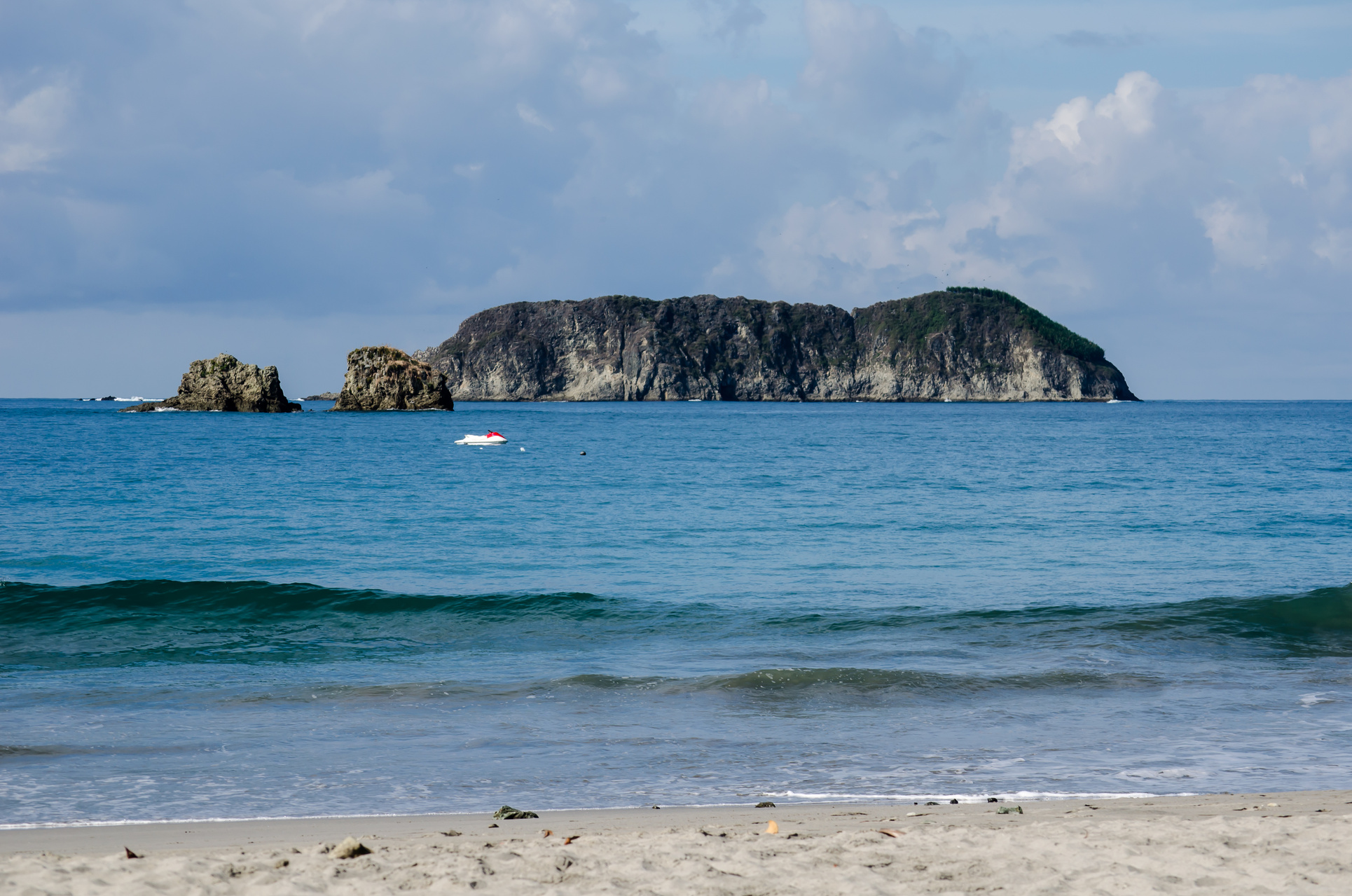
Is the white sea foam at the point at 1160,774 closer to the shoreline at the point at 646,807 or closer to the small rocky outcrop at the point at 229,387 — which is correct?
the shoreline at the point at 646,807

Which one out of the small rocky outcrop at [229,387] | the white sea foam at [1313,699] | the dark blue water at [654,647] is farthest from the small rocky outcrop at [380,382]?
the white sea foam at [1313,699]

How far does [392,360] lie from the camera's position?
146 metres

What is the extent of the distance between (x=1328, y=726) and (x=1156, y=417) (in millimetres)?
157347

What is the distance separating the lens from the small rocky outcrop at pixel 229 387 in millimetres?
134375

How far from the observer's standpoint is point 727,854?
18.5 ft

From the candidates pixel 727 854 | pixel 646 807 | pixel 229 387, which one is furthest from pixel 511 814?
pixel 229 387

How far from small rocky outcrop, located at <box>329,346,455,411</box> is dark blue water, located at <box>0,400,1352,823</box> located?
110286 mm

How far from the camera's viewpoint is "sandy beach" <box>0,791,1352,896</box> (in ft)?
16.9

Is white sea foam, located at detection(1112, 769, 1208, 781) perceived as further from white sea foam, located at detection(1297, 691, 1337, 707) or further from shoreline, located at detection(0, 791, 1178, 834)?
white sea foam, located at detection(1297, 691, 1337, 707)

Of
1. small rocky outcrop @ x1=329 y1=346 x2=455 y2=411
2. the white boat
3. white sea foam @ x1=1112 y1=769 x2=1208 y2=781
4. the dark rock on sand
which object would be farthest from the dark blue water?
small rocky outcrop @ x1=329 y1=346 x2=455 y2=411

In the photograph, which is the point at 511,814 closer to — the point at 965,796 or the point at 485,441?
the point at 965,796

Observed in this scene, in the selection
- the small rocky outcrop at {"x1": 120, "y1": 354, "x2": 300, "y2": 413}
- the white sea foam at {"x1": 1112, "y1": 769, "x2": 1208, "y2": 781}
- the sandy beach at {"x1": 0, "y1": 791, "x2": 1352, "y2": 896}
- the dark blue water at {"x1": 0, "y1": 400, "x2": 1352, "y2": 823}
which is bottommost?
the dark blue water at {"x1": 0, "y1": 400, "x2": 1352, "y2": 823}

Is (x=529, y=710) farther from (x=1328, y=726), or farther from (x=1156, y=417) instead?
(x=1156, y=417)

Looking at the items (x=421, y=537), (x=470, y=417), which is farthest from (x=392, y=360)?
(x=421, y=537)
